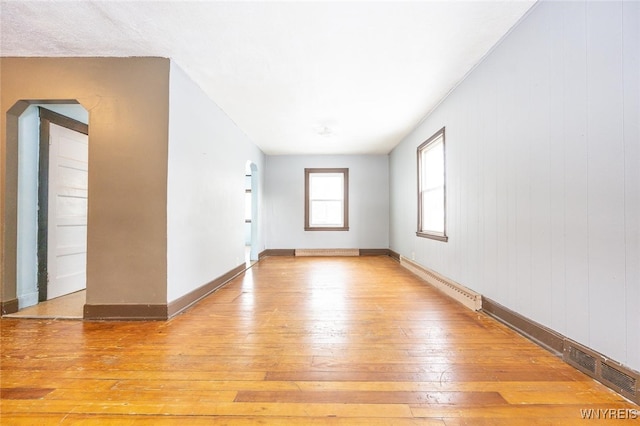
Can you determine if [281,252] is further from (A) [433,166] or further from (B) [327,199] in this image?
(A) [433,166]

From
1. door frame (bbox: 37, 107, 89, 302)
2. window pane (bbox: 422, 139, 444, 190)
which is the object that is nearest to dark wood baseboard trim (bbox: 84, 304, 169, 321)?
door frame (bbox: 37, 107, 89, 302)

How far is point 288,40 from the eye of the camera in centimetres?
254

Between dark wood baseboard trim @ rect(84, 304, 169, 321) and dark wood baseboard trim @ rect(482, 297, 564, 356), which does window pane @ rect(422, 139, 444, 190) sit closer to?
dark wood baseboard trim @ rect(482, 297, 564, 356)

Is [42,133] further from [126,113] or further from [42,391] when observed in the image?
[42,391]

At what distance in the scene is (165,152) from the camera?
2807 millimetres

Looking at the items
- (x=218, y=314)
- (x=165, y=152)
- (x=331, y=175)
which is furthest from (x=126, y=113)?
(x=331, y=175)

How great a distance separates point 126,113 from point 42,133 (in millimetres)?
1225

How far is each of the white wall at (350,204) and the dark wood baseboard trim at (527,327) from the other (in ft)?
15.6

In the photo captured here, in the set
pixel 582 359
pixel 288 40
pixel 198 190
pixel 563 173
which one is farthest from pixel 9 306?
pixel 563 173

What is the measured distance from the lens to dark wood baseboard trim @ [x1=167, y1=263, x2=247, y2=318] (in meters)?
2.86

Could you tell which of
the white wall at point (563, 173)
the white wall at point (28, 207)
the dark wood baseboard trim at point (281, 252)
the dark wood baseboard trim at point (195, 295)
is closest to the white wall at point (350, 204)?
the dark wood baseboard trim at point (281, 252)

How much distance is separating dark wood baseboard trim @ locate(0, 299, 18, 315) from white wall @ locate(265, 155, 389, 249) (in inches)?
193

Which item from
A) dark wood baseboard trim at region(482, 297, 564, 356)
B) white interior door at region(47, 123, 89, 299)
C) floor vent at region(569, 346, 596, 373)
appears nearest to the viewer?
floor vent at region(569, 346, 596, 373)

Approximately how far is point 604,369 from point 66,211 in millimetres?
5092
